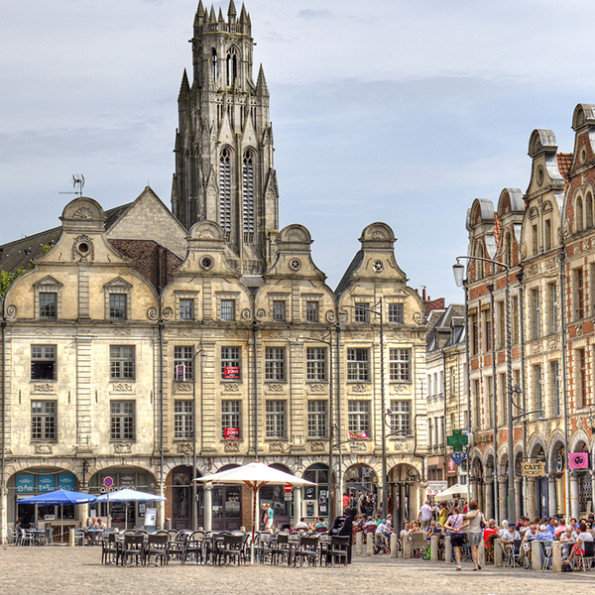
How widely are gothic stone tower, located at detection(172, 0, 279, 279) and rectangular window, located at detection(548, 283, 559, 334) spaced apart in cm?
6835

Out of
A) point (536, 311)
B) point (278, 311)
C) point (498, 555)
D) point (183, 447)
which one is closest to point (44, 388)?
point (183, 447)

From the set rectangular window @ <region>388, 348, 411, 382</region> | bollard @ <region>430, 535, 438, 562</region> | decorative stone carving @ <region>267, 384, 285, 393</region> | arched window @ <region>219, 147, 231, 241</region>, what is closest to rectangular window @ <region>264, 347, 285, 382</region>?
decorative stone carving @ <region>267, 384, 285, 393</region>

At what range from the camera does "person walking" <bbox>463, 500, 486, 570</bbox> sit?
37.9m

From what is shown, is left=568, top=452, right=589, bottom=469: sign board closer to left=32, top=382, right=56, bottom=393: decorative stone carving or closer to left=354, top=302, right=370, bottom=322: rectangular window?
left=354, top=302, right=370, bottom=322: rectangular window

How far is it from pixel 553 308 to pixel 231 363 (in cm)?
2084

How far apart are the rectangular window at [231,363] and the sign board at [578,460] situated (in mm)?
23629

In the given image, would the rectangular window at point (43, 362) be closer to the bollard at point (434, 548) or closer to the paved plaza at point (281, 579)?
the paved plaza at point (281, 579)

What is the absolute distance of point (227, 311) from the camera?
76.8m

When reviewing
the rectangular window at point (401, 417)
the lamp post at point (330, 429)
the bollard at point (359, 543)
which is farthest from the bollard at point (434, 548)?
the rectangular window at point (401, 417)

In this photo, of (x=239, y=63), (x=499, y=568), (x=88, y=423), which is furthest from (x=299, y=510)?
(x=239, y=63)

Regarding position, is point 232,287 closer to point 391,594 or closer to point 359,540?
point 359,540

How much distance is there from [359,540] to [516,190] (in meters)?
19.6

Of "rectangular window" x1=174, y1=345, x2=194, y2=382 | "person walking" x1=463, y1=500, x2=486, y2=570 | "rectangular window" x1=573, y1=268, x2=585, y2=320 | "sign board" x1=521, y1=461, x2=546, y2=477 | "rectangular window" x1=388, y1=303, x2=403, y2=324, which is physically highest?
"rectangular window" x1=388, y1=303, x2=403, y2=324

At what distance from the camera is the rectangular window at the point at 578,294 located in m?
58.2
